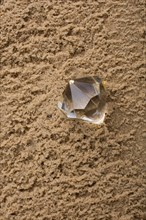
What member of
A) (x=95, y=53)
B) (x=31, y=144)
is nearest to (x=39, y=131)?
(x=31, y=144)

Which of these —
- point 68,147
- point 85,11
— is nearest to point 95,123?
point 68,147

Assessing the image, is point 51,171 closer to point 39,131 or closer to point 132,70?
point 39,131

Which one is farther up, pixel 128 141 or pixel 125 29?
pixel 125 29
